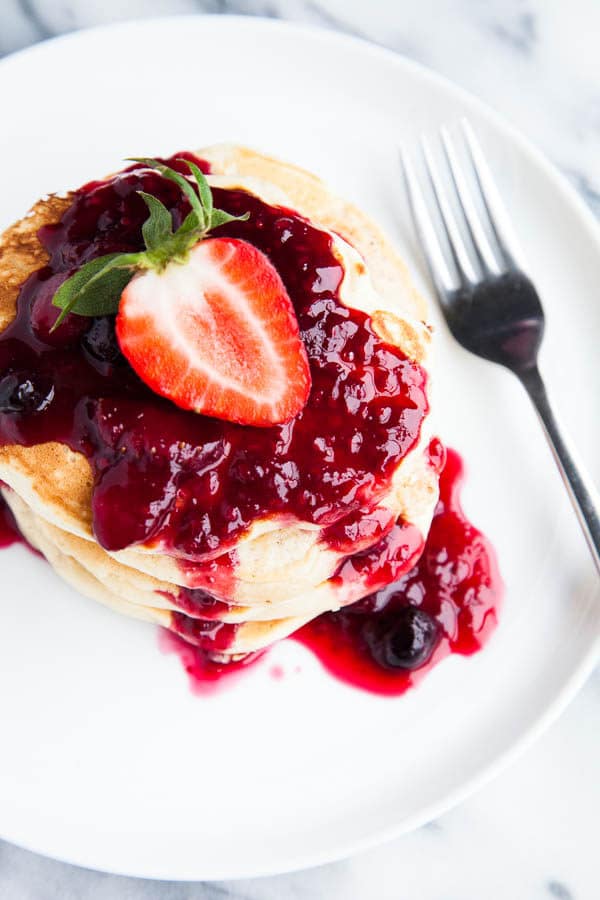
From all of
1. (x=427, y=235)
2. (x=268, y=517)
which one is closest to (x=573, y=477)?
(x=427, y=235)

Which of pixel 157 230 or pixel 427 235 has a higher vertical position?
pixel 157 230

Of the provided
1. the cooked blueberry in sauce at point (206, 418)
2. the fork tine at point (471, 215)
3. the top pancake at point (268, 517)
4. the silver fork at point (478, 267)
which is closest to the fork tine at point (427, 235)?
the silver fork at point (478, 267)

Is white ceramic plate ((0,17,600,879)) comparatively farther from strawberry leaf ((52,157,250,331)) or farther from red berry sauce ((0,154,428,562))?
strawberry leaf ((52,157,250,331))

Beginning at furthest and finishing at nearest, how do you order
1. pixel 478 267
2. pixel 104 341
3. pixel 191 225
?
pixel 478 267
pixel 104 341
pixel 191 225

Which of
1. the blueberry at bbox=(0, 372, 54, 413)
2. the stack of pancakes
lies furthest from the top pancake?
the blueberry at bbox=(0, 372, 54, 413)

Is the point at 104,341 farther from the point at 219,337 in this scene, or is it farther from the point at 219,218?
the point at 219,218

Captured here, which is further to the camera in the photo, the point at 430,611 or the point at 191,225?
the point at 430,611

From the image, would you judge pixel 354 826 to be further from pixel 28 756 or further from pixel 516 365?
pixel 516 365
